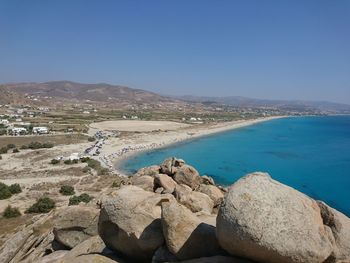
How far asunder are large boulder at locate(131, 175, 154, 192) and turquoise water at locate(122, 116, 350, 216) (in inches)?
1489

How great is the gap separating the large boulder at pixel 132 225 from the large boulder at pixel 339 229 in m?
4.74

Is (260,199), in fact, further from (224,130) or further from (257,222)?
(224,130)

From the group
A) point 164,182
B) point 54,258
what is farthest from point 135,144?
point 54,258

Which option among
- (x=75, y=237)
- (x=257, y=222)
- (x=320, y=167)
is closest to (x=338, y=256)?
(x=257, y=222)

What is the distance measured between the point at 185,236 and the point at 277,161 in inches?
3239

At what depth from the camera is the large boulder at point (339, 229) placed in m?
8.88

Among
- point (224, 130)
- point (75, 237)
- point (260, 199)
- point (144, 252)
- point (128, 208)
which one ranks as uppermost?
point (260, 199)

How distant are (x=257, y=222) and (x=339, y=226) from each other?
9.50 ft

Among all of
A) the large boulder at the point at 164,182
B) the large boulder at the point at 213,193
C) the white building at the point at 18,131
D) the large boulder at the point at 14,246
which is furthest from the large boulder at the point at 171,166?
the white building at the point at 18,131

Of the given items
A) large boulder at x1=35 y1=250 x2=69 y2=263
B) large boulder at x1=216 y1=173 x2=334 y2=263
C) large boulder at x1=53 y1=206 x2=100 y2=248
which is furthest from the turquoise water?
large boulder at x1=216 y1=173 x2=334 y2=263

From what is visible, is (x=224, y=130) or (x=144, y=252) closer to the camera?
(x=144, y=252)

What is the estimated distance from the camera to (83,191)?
1801 inches

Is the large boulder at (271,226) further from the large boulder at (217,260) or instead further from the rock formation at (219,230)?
the large boulder at (217,260)

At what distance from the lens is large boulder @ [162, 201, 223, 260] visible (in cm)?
976
